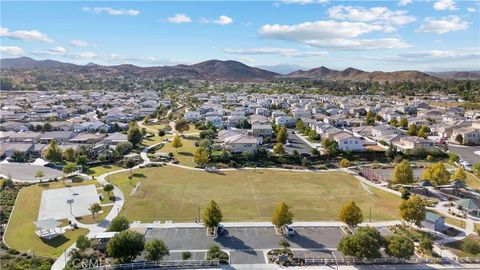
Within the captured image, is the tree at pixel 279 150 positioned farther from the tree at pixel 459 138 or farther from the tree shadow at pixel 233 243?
the tree at pixel 459 138

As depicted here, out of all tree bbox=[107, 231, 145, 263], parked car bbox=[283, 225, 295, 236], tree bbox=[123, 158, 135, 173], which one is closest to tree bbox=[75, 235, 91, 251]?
tree bbox=[107, 231, 145, 263]

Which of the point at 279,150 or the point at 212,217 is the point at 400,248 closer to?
the point at 212,217

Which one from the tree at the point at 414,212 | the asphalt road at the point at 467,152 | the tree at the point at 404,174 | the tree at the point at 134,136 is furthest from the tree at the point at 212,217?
the asphalt road at the point at 467,152

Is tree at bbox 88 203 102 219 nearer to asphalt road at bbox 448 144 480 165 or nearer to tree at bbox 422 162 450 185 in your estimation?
tree at bbox 422 162 450 185

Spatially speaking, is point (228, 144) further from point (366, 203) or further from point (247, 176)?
point (366, 203)

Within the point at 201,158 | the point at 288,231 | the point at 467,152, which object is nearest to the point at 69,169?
the point at 201,158

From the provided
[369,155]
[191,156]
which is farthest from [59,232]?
[369,155]
